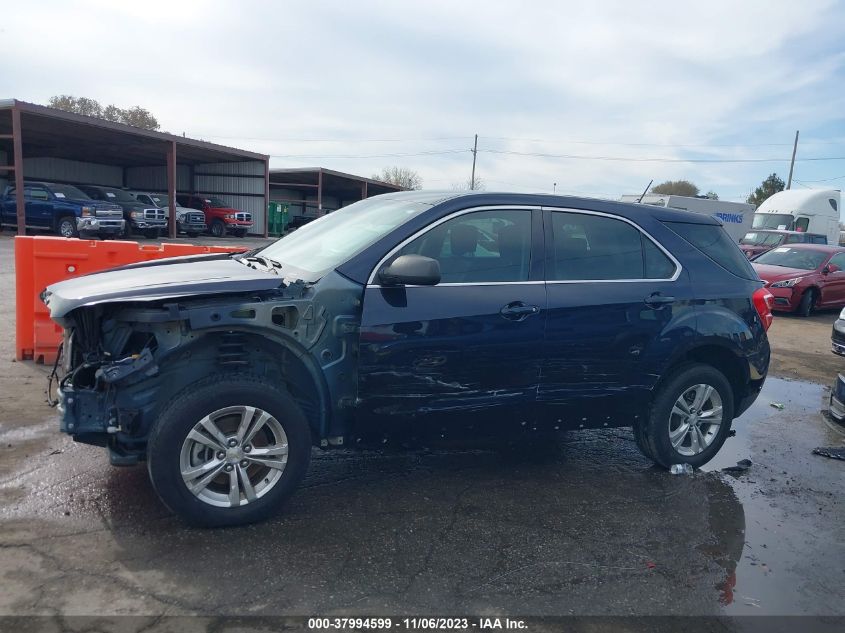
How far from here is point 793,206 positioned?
26859mm

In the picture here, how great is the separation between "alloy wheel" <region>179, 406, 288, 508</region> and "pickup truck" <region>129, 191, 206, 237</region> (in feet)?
84.5

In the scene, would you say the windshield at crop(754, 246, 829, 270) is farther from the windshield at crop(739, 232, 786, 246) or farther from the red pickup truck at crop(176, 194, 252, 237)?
the red pickup truck at crop(176, 194, 252, 237)

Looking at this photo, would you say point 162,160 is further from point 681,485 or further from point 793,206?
point 681,485

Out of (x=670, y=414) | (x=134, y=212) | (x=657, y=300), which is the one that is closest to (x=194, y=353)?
(x=657, y=300)

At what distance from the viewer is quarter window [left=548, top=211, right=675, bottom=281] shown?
4355 mm

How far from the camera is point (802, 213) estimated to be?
26562 millimetres

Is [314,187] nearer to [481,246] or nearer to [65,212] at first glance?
[65,212]

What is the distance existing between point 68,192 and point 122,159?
12.3m

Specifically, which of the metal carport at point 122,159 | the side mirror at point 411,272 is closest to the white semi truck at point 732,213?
the metal carport at point 122,159

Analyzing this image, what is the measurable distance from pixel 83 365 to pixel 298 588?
1612mm

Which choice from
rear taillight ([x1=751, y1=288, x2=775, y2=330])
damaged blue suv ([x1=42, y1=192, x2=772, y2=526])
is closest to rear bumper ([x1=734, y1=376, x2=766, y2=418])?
damaged blue suv ([x1=42, y1=192, x2=772, y2=526])

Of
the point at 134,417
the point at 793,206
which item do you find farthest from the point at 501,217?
the point at 793,206

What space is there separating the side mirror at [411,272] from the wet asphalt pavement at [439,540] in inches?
53.8

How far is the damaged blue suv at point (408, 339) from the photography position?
345 cm
